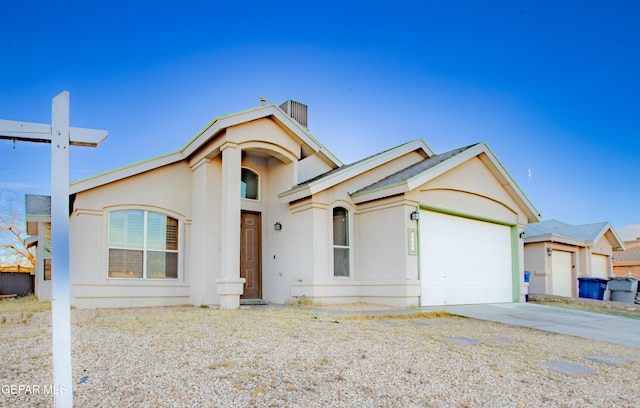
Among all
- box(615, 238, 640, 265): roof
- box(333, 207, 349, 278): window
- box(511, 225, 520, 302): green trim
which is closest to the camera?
box(333, 207, 349, 278): window

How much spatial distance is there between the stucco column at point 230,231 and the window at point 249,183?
6.16 feet

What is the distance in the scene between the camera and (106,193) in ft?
37.7

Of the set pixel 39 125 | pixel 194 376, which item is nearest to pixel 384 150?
pixel 194 376

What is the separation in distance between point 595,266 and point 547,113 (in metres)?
8.86

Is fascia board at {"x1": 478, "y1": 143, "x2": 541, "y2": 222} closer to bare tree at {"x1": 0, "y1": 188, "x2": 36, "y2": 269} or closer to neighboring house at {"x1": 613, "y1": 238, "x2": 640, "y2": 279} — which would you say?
A: neighboring house at {"x1": 613, "y1": 238, "x2": 640, "y2": 279}

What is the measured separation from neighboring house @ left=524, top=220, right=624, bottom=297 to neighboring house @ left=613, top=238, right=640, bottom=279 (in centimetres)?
777

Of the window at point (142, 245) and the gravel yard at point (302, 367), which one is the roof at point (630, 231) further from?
the window at point (142, 245)

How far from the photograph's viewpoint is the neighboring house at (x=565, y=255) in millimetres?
18297

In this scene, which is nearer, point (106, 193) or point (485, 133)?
point (106, 193)

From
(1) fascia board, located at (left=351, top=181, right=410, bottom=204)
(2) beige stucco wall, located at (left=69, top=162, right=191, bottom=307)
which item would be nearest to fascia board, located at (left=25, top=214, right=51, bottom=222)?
(2) beige stucco wall, located at (left=69, top=162, right=191, bottom=307)

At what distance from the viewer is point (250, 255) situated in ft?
43.4

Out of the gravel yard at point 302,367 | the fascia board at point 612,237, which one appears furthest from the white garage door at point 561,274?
the gravel yard at point 302,367

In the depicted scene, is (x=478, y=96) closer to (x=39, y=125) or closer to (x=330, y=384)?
(x=330, y=384)

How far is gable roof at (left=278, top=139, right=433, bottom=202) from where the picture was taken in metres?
11.6
